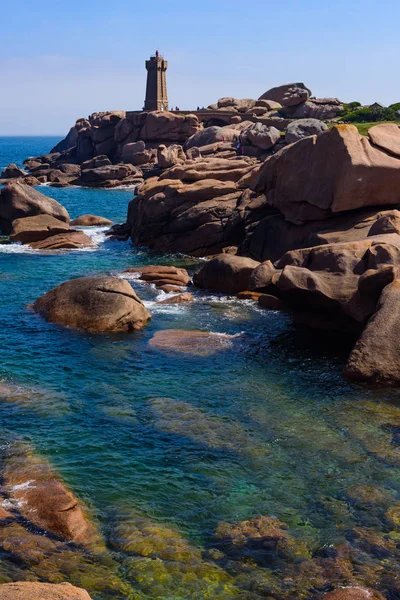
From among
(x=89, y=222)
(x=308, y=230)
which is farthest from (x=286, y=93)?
(x=308, y=230)

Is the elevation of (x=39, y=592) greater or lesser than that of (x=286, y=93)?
lesser

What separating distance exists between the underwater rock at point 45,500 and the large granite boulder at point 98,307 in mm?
11914

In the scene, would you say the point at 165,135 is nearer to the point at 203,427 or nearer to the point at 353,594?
the point at 203,427

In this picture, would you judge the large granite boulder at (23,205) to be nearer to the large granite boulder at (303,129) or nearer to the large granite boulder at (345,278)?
the large granite boulder at (345,278)

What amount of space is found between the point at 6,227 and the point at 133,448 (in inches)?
1602

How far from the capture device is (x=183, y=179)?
50.3 m

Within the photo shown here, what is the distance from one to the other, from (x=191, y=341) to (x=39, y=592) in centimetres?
1830

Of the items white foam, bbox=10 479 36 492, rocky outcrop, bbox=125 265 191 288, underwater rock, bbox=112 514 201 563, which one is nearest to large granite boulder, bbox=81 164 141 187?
rocky outcrop, bbox=125 265 191 288

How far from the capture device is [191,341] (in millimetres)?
28297

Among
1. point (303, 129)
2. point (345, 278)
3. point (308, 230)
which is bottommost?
point (345, 278)

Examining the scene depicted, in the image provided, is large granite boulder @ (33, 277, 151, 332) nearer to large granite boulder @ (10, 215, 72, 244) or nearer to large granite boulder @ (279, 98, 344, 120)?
large granite boulder @ (10, 215, 72, 244)

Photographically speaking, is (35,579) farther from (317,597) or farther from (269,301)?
(269,301)

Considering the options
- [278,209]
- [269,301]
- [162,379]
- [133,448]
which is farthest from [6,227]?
[133,448]

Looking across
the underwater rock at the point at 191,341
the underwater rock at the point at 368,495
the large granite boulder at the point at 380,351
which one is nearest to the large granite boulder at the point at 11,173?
the underwater rock at the point at 191,341
